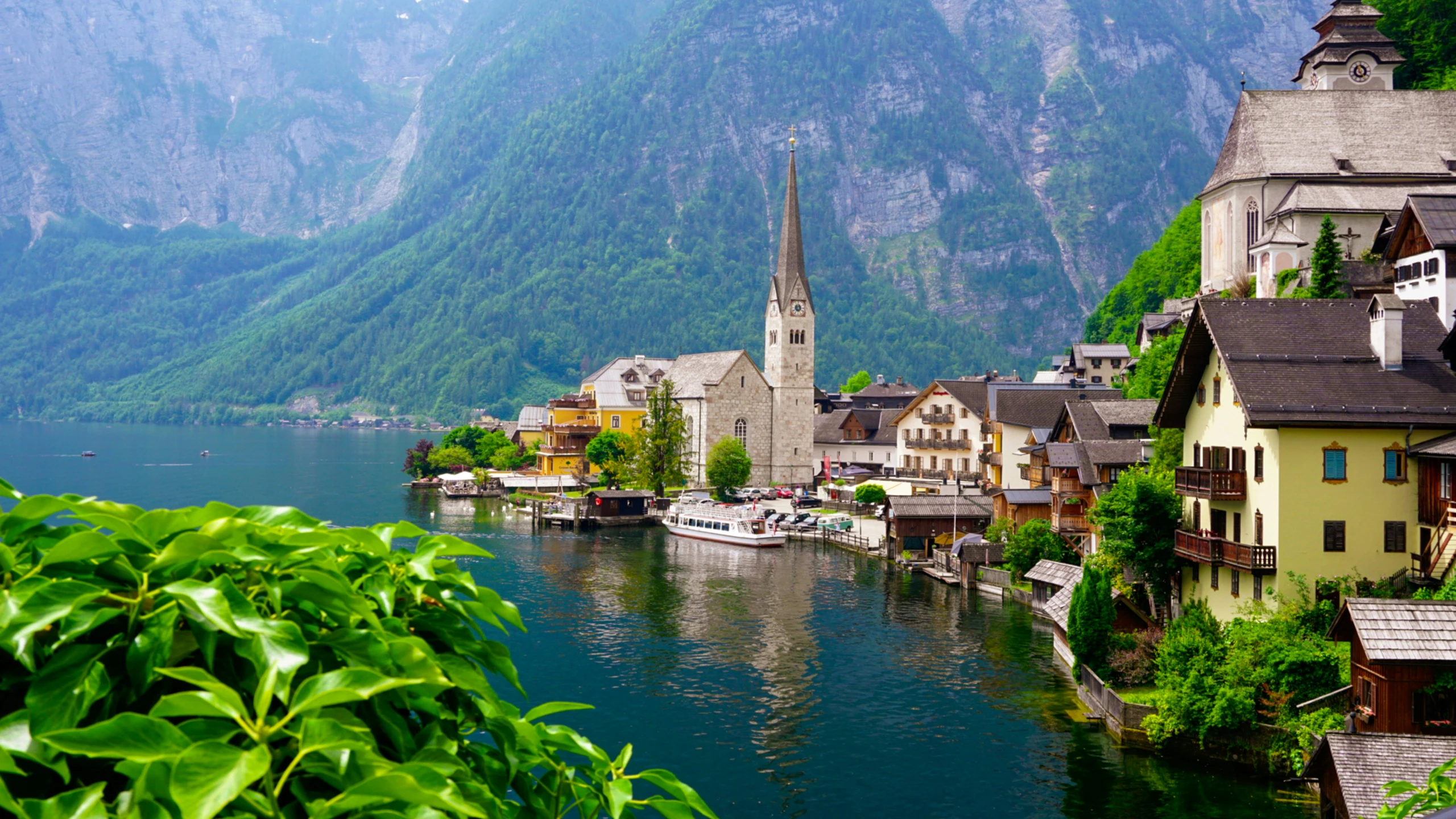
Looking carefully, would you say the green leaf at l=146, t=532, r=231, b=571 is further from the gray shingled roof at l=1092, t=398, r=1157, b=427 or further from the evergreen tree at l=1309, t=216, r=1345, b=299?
the gray shingled roof at l=1092, t=398, r=1157, b=427

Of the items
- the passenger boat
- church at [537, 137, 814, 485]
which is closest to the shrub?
the passenger boat

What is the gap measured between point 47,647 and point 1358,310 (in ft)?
120

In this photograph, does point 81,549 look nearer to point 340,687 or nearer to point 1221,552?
point 340,687

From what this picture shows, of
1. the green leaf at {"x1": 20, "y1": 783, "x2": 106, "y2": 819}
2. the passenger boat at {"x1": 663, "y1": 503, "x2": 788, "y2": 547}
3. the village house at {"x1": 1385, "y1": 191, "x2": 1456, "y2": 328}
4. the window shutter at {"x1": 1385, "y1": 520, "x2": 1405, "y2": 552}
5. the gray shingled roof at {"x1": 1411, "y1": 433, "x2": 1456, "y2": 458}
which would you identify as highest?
the village house at {"x1": 1385, "y1": 191, "x2": 1456, "y2": 328}

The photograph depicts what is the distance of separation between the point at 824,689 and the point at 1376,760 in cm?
1892

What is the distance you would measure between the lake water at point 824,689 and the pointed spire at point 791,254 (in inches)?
1794

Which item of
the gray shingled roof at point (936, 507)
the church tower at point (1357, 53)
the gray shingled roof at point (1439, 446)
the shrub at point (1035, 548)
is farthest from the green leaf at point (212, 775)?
the church tower at point (1357, 53)

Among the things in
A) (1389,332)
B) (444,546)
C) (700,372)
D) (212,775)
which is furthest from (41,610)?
(700,372)

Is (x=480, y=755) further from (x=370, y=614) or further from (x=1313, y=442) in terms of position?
(x=1313, y=442)

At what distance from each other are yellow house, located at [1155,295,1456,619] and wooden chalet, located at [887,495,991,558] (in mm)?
32764

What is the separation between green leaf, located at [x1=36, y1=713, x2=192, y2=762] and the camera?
249 centimetres

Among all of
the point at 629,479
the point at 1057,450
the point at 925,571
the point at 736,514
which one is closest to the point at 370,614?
the point at 1057,450

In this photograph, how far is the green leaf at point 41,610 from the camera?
265 cm

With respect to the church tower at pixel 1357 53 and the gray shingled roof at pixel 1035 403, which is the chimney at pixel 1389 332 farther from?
the church tower at pixel 1357 53
